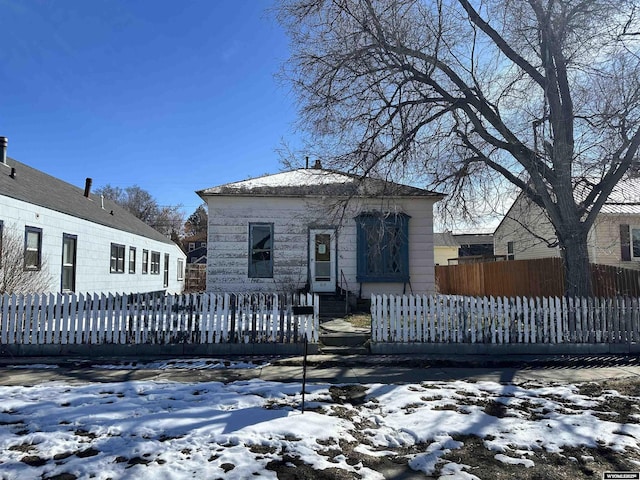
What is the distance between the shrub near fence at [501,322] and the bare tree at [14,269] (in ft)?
28.1

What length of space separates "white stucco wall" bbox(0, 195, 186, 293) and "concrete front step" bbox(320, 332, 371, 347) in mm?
7949

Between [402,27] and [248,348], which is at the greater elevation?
[402,27]

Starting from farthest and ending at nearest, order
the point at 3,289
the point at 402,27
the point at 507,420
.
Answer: the point at 402,27
the point at 3,289
the point at 507,420

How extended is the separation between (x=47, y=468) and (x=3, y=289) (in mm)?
7732

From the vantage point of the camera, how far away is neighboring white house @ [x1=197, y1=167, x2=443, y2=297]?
13.0 metres

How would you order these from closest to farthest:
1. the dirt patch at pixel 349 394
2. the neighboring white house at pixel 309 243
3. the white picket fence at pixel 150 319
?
1. the dirt patch at pixel 349 394
2. the white picket fence at pixel 150 319
3. the neighboring white house at pixel 309 243

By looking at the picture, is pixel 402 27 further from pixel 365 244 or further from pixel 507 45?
pixel 365 244

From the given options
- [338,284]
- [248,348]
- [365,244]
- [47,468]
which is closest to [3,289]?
[248,348]

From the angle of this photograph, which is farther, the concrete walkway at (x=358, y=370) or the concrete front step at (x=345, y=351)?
the concrete front step at (x=345, y=351)

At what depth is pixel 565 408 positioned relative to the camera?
505 cm

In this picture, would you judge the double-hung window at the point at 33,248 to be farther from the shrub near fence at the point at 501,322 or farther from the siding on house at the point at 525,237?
the siding on house at the point at 525,237

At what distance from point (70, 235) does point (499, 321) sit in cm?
1360

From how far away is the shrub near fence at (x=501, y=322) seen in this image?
8289 millimetres

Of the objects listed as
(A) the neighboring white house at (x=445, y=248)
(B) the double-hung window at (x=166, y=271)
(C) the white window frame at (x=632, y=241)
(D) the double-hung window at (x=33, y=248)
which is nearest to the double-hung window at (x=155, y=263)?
(B) the double-hung window at (x=166, y=271)
